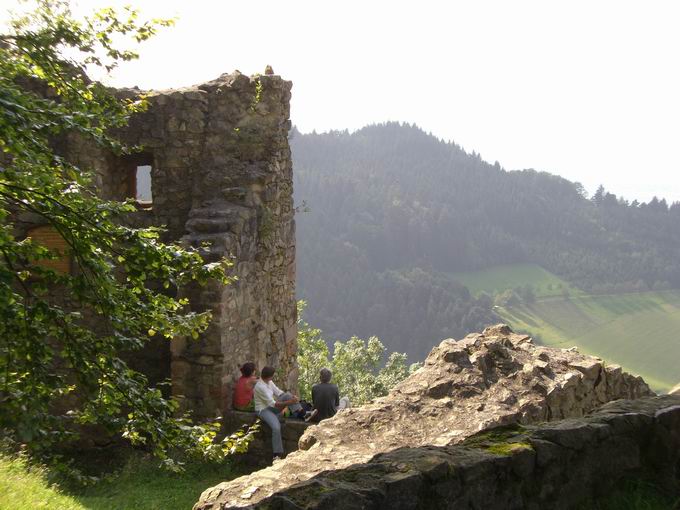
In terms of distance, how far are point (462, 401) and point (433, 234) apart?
115m

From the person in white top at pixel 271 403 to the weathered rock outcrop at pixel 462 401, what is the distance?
5.52 feet

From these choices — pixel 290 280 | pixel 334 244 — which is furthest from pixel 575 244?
pixel 290 280

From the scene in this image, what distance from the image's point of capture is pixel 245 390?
29.7 feet

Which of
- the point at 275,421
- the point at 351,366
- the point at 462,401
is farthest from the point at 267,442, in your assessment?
the point at 351,366

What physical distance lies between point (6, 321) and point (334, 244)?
105 m

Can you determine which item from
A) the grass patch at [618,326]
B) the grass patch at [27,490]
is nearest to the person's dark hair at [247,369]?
the grass patch at [27,490]

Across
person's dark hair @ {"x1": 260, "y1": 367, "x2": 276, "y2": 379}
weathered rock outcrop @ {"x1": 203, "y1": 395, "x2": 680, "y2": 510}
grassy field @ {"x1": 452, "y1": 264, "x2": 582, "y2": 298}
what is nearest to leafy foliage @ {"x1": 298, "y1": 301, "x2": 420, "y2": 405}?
person's dark hair @ {"x1": 260, "y1": 367, "x2": 276, "y2": 379}

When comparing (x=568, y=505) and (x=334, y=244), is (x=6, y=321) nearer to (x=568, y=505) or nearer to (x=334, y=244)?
(x=568, y=505)

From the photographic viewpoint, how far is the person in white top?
8.29 m

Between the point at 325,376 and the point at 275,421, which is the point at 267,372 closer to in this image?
the point at 275,421

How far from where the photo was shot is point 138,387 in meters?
5.50

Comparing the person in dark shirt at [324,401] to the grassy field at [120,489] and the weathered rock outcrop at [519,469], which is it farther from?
the weathered rock outcrop at [519,469]

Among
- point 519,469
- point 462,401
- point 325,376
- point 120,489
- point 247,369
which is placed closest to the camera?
point 519,469

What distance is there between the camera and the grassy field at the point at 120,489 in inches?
253
